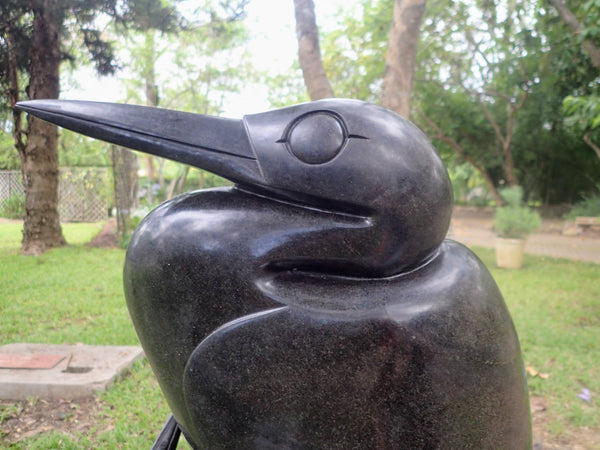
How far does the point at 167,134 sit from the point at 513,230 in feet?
24.5

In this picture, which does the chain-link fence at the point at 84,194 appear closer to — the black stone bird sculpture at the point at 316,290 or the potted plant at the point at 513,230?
the potted plant at the point at 513,230

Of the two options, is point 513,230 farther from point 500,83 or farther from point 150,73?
point 150,73

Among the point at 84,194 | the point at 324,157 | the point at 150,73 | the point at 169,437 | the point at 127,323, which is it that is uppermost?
the point at 150,73

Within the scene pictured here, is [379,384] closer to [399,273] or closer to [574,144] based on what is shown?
[399,273]

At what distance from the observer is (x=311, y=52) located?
14.9 feet

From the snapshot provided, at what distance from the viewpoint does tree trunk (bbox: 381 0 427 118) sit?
14.6ft

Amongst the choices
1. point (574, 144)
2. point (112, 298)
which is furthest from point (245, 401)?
point (574, 144)

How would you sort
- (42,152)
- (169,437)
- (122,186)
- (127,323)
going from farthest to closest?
(122,186)
(42,152)
(127,323)
(169,437)

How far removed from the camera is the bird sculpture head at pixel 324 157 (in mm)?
1088

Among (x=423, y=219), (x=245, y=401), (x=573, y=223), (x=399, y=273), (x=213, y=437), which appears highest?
(x=423, y=219)

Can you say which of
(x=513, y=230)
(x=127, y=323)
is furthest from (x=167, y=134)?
(x=513, y=230)

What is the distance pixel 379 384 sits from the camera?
1062 mm

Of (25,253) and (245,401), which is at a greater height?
(245,401)

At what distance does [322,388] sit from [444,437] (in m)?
0.31
